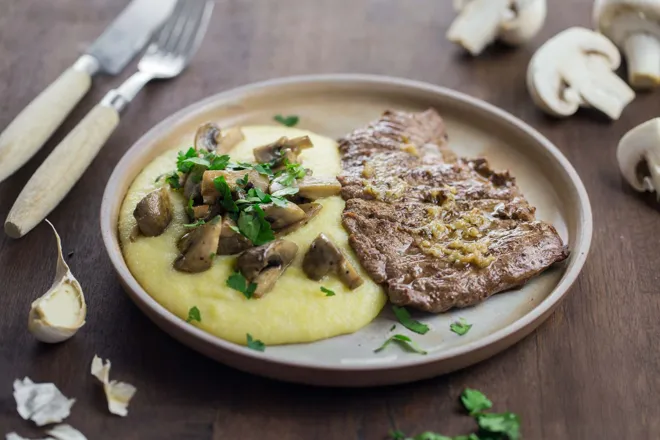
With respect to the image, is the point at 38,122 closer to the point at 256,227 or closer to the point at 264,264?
the point at 256,227

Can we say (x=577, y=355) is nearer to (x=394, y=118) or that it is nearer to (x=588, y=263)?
(x=588, y=263)

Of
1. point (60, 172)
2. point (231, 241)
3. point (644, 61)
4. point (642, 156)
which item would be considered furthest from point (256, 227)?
point (644, 61)

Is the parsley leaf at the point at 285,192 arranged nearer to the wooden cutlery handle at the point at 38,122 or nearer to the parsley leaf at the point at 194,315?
the parsley leaf at the point at 194,315

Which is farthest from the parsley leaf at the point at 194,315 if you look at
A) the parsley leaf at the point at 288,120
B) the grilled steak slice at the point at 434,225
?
the parsley leaf at the point at 288,120

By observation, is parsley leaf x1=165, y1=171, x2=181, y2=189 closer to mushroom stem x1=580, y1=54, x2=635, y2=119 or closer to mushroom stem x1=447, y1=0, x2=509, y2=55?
mushroom stem x1=447, y1=0, x2=509, y2=55

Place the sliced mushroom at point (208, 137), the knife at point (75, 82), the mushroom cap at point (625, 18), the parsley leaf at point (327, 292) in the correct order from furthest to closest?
the mushroom cap at point (625, 18) < the knife at point (75, 82) < the sliced mushroom at point (208, 137) < the parsley leaf at point (327, 292)

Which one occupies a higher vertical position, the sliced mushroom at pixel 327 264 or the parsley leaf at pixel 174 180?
the parsley leaf at pixel 174 180

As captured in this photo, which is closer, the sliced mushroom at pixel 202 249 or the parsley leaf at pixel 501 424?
the parsley leaf at pixel 501 424
